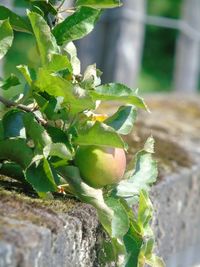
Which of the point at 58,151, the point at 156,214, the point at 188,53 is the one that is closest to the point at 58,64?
the point at 58,151

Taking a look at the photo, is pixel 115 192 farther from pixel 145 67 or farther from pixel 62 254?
pixel 145 67

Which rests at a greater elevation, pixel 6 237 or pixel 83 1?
pixel 83 1

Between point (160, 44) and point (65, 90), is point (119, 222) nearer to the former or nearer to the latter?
point (65, 90)

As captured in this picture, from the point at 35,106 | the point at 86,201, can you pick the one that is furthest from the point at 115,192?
the point at 35,106

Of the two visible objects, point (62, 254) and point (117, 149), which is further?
point (117, 149)

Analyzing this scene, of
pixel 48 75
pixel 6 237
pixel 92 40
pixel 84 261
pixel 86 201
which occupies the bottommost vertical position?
pixel 92 40

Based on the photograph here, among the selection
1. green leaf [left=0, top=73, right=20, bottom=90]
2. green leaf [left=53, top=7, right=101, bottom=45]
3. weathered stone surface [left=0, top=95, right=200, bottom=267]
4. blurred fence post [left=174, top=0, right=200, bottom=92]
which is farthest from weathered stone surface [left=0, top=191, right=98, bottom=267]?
blurred fence post [left=174, top=0, right=200, bottom=92]
